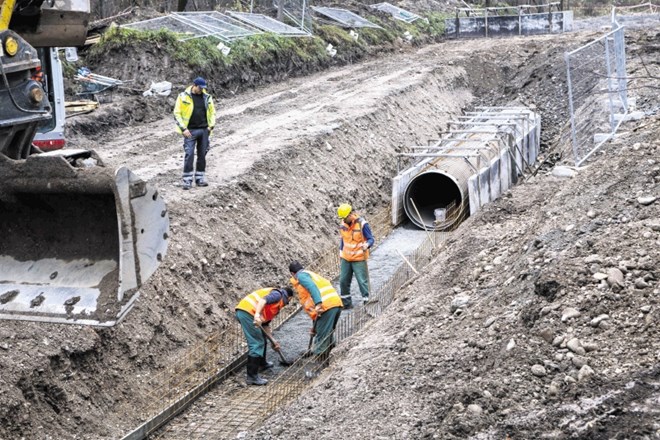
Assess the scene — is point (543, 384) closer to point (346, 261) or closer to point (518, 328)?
point (518, 328)

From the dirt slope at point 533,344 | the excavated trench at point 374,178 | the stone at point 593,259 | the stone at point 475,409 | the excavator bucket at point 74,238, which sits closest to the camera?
the dirt slope at point 533,344

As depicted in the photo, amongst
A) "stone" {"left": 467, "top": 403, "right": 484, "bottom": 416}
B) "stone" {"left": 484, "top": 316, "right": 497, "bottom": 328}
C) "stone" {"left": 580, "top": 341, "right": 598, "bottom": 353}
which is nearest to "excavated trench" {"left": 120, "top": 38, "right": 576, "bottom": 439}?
"stone" {"left": 484, "top": 316, "right": 497, "bottom": 328}

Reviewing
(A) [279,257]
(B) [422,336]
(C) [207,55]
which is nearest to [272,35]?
(C) [207,55]

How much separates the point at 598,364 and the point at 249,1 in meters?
29.4

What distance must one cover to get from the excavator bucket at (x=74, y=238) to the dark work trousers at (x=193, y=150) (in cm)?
700

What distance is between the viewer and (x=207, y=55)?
24391mm

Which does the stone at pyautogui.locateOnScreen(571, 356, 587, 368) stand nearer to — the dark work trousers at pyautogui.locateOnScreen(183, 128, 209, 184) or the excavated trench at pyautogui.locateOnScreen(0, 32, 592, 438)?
the excavated trench at pyautogui.locateOnScreen(0, 32, 592, 438)

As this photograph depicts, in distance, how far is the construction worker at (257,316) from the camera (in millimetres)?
11406

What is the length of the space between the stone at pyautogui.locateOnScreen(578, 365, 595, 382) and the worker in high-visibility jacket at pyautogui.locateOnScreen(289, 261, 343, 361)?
503 cm

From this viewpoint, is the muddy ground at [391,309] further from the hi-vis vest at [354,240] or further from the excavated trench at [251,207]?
the hi-vis vest at [354,240]

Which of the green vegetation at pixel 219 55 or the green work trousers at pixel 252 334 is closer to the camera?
the green work trousers at pixel 252 334

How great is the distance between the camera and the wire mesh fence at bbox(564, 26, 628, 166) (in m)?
13.7

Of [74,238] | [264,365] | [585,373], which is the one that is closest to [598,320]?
[585,373]

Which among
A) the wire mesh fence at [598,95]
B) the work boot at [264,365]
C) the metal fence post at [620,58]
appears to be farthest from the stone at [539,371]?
the metal fence post at [620,58]
